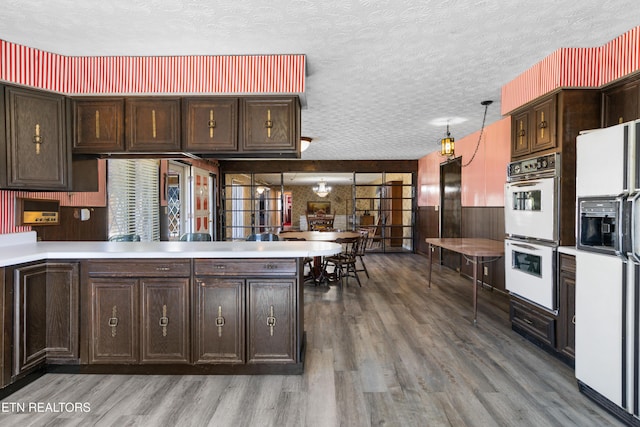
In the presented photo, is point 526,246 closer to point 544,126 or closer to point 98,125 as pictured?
point 544,126

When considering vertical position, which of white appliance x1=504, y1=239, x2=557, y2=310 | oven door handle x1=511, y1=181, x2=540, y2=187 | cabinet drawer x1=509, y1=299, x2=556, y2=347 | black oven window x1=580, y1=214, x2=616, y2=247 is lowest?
cabinet drawer x1=509, y1=299, x2=556, y2=347

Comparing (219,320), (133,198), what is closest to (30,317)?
(219,320)

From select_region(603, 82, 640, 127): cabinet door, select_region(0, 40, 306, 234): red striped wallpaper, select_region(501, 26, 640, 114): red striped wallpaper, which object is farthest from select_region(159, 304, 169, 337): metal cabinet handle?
select_region(603, 82, 640, 127): cabinet door

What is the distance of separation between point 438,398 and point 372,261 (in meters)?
5.57

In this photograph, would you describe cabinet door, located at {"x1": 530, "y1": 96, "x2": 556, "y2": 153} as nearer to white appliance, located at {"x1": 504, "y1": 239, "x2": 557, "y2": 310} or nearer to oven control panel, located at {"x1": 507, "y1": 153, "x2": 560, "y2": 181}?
oven control panel, located at {"x1": 507, "y1": 153, "x2": 560, "y2": 181}

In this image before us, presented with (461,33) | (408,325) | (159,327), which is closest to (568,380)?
(408,325)

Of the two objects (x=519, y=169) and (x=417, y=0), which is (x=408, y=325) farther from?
(x=417, y=0)

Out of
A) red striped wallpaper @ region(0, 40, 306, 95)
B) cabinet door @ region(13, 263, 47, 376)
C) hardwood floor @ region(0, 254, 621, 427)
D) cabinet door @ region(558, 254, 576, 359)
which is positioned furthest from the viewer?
red striped wallpaper @ region(0, 40, 306, 95)

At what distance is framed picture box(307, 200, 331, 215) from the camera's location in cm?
1661

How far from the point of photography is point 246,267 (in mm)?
2537

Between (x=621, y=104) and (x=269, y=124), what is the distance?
2773 mm

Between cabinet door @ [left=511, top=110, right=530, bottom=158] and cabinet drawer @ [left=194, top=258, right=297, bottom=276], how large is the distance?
2463 millimetres

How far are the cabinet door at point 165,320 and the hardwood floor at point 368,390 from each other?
0.54ft

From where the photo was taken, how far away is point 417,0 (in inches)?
85.2
